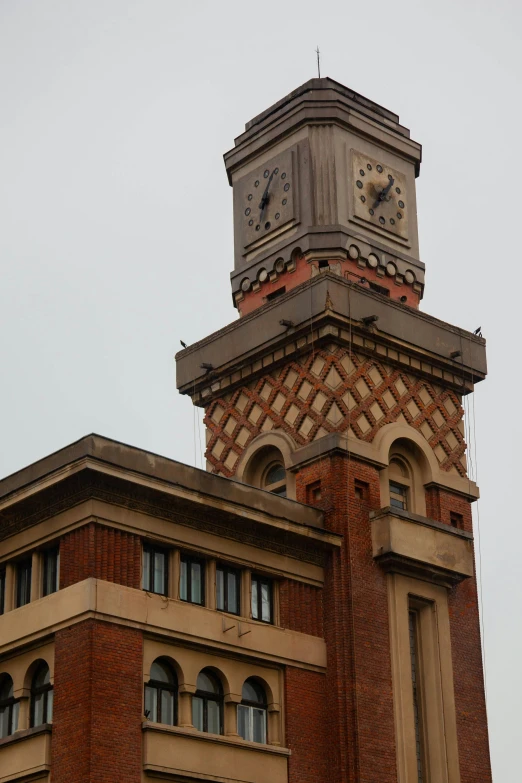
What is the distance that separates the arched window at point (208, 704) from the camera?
3593 cm

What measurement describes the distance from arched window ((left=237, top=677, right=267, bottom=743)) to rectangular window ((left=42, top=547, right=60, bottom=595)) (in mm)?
5530

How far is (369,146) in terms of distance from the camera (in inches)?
1864

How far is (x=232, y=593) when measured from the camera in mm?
38000

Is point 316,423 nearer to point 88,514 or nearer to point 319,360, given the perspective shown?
point 319,360

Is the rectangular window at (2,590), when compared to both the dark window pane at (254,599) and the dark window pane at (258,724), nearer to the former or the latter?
the dark window pane at (254,599)

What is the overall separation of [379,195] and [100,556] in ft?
56.8

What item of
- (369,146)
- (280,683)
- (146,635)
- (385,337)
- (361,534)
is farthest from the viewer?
(369,146)

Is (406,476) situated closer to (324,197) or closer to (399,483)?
(399,483)

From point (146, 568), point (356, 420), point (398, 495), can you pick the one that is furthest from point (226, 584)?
point (398, 495)

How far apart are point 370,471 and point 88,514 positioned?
960 cm

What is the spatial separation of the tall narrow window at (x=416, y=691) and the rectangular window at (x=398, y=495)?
3242mm

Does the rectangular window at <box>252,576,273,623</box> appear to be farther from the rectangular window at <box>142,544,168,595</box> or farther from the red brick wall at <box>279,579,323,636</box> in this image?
the rectangular window at <box>142,544,168,595</box>

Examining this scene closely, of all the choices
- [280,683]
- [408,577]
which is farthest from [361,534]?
[280,683]

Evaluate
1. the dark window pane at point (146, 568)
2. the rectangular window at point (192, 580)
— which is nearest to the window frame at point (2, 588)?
the dark window pane at point (146, 568)
